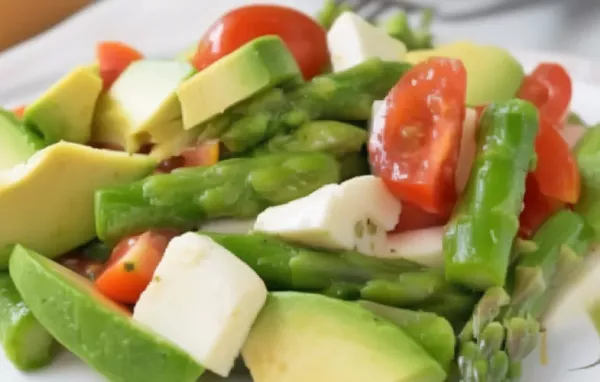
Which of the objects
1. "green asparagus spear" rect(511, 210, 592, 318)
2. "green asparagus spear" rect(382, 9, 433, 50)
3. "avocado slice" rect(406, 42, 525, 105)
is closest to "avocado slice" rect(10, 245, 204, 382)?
"green asparagus spear" rect(511, 210, 592, 318)

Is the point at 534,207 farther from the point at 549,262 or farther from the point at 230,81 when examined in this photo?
the point at 230,81

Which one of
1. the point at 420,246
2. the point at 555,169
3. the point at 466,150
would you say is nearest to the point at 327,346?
the point at 420,246

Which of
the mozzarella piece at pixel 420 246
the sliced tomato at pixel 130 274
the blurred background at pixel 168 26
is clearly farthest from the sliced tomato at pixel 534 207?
the blurred background at pixel 168 26

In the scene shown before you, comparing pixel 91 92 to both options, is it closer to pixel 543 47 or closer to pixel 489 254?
pixel 489 254

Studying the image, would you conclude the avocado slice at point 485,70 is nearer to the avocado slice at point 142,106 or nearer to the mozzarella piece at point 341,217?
the mozzarella piece at point 341,217

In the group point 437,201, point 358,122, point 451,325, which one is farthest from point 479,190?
point 358,122

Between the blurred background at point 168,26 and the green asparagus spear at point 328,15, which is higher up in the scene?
the green asparagus spear at point 328,15

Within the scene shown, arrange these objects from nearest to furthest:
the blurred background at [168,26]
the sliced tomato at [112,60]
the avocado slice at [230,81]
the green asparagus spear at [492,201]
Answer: the green asparagus spear at [492,201], the avocado slice at [230,81], the sliced tomato at [112,60], the blurred background at [168,26]
